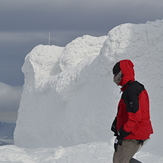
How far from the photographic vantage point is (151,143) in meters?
8.44

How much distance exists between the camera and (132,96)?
377cm

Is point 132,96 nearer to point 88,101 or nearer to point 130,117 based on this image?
point 130,117

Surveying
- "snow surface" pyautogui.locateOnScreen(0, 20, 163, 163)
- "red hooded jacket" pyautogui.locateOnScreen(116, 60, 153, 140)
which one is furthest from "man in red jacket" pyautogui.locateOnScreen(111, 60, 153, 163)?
"snow surface" pyautogui.locateOnScreen(0, 20, 163, 163)

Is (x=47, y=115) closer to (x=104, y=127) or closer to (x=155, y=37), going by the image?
(x=104, y=127)

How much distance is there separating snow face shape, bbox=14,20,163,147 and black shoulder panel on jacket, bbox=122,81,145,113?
4.92 m

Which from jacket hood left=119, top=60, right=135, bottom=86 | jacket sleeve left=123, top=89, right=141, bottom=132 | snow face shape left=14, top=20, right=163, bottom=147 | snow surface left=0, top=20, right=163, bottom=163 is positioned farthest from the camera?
snow face shape left=14, top=20, right=163, bottom=147

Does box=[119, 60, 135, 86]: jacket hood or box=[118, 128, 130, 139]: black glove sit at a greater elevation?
box=[119, 60, 135, 86]: jacket hood

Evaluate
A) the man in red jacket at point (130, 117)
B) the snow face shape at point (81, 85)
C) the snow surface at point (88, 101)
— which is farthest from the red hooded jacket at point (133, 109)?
the snow face shape at point (81, 85)

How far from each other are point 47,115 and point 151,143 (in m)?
4.97

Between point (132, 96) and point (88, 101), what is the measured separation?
657cm

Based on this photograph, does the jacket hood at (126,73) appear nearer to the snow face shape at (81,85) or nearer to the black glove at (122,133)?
the black glove at (122,133)

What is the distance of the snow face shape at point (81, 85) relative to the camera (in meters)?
8.92

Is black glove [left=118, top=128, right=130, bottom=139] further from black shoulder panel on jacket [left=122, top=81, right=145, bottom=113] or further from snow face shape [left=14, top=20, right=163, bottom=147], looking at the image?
snow face shape [left=14, top=20, right=163, bottom=147]

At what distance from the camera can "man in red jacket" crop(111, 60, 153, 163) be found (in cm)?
372
